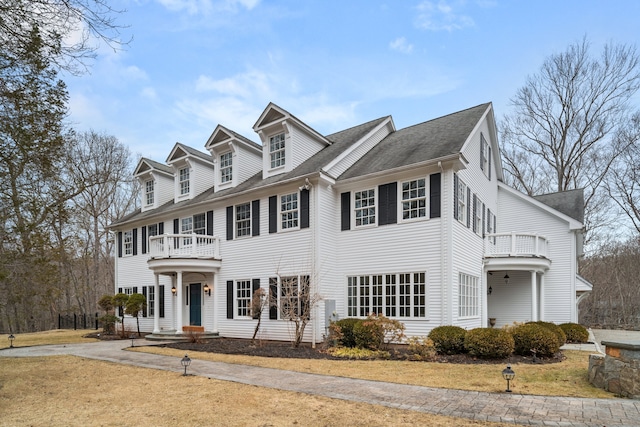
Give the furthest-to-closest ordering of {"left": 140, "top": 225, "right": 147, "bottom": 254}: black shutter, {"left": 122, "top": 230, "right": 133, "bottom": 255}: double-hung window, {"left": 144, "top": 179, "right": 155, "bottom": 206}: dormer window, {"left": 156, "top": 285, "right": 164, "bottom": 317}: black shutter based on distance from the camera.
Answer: {"left": 144, "top": 179, "right": 155, "bottom": 206}: dormer window, {"left": 122, "top": 230, "right": 133, "bottom": 255}: double-hung window, {"left": 140, "top": 225, "right": 147, "bottom": 254}: black shutter, {"left": 156, "top": 285, "right": 164, "bottom": 317}: black shutter

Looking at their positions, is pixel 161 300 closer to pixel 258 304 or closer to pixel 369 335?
pixel 258 304

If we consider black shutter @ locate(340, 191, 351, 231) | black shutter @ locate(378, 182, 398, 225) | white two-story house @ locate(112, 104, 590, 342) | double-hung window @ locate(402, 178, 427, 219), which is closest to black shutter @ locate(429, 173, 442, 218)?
white two-story house @ locate(112, 104, 590, 342)

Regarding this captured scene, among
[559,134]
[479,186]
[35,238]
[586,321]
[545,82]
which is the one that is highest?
[545,82]

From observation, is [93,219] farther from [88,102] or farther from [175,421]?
[175,421]

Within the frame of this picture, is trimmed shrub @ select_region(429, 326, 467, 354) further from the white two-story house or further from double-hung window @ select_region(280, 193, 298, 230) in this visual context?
double-hung window @ select_region(280, 193, 298, 230)

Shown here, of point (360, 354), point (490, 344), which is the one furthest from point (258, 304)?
point (490, 344)

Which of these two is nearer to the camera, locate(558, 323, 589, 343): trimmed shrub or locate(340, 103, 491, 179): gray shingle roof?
locate(340, 103, 491, 179): gray shingle roof

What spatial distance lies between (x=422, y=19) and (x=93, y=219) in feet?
95.2

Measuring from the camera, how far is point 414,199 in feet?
45.3

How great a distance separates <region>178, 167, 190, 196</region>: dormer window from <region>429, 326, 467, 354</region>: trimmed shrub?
1421cm

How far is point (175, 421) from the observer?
19.9 feet

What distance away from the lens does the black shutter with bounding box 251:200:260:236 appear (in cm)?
1666

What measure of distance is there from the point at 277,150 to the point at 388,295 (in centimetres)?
728

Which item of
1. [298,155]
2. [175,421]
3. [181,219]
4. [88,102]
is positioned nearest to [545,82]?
[298,155]
